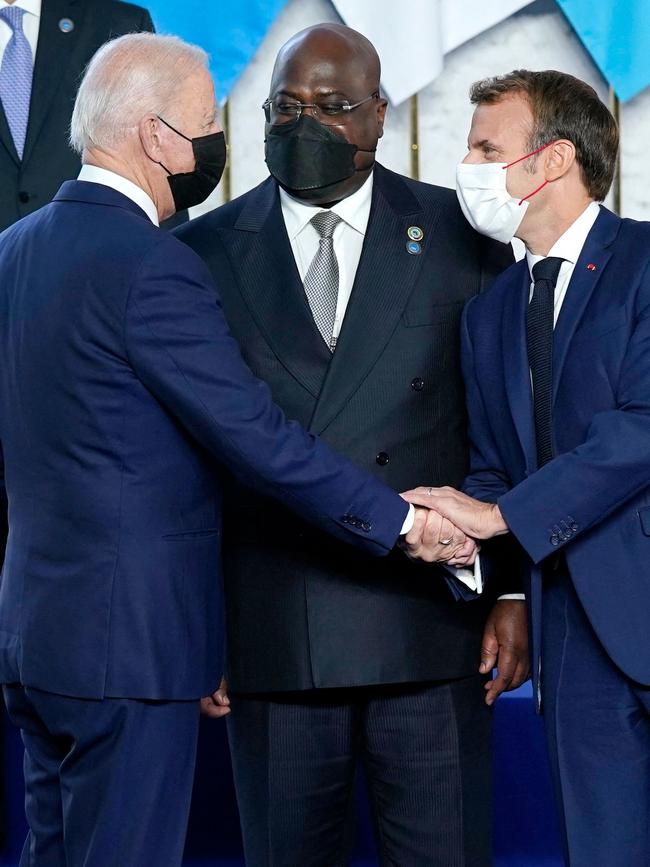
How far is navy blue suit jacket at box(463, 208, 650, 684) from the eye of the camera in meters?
1.63

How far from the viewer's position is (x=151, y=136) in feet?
5.47

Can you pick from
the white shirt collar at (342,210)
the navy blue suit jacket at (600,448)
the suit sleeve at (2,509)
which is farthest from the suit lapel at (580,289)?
the suit sleeve at (2,509)

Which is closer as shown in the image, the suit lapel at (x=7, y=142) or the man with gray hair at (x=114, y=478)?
the man with gray hair at (x=114, y=478)

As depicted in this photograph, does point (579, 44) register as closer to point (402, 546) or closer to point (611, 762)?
point (402, 546)

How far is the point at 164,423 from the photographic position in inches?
63.1

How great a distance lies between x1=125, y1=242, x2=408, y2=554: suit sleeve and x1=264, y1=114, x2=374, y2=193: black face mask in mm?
284

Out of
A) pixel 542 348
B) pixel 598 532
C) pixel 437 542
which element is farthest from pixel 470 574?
pixel 542 348

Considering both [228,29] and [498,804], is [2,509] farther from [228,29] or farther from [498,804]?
[228,29]

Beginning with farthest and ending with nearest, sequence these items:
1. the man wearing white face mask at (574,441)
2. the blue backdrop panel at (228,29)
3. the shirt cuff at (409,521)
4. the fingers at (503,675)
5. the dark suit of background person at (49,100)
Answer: the blue backdrop panel at (228,29) < the dark suit of background person at (49,100) < the fingers at (503,675) < the shirt cuff at (409,521) < the man wearing white face mask at (574,441)

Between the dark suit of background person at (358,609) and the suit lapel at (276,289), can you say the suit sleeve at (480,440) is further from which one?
the suit lapel at (276,289)

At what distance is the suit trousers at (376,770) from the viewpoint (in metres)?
1.81

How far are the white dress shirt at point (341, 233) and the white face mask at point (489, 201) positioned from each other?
0.15 m

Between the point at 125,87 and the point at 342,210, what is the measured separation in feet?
1.24

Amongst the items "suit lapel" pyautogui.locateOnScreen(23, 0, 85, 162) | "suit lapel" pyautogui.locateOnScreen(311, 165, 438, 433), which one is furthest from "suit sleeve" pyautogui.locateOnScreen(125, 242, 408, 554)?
"suit lapel" pyautogui.locateOnScreen(23, 0, 85, 162)
